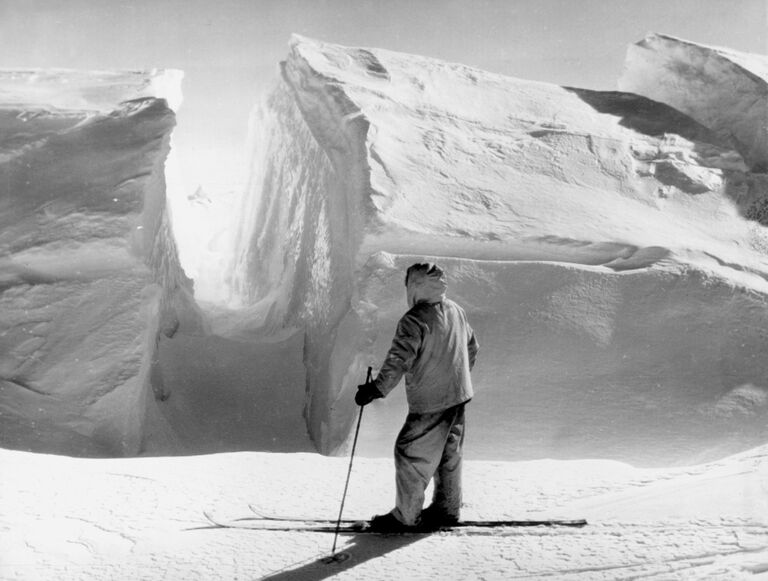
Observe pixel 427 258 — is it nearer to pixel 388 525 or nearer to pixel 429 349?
pixel 429 349

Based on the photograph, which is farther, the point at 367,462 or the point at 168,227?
the point at 168,227

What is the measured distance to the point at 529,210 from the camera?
572 centimetres

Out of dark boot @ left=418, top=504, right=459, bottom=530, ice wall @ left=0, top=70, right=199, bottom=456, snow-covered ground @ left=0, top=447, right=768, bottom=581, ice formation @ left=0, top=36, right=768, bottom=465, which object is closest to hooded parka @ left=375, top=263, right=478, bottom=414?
dark boot @ left=418, top=504, right=459, bottom=530

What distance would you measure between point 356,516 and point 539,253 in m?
2.96

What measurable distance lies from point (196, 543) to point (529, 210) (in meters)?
3.84

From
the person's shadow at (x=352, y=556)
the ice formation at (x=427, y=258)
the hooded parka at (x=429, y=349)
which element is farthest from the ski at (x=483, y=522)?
the ice formation at (x=427, y=258)

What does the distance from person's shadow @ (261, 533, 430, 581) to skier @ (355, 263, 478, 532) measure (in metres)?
0.05

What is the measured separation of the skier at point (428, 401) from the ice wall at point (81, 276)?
2.83 metres

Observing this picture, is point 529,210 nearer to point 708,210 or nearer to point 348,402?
point 708,210

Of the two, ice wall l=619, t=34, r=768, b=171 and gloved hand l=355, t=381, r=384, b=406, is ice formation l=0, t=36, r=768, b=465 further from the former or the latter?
gloved hand l=355, t=381, r=384, b=406

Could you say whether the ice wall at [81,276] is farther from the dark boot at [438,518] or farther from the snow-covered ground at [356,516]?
the dark boot at [438,518]

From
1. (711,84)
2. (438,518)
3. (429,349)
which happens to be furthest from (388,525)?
(711,84)

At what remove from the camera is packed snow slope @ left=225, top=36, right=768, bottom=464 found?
463 cm

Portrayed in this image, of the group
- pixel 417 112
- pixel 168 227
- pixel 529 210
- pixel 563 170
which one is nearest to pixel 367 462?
pixel 529 210
